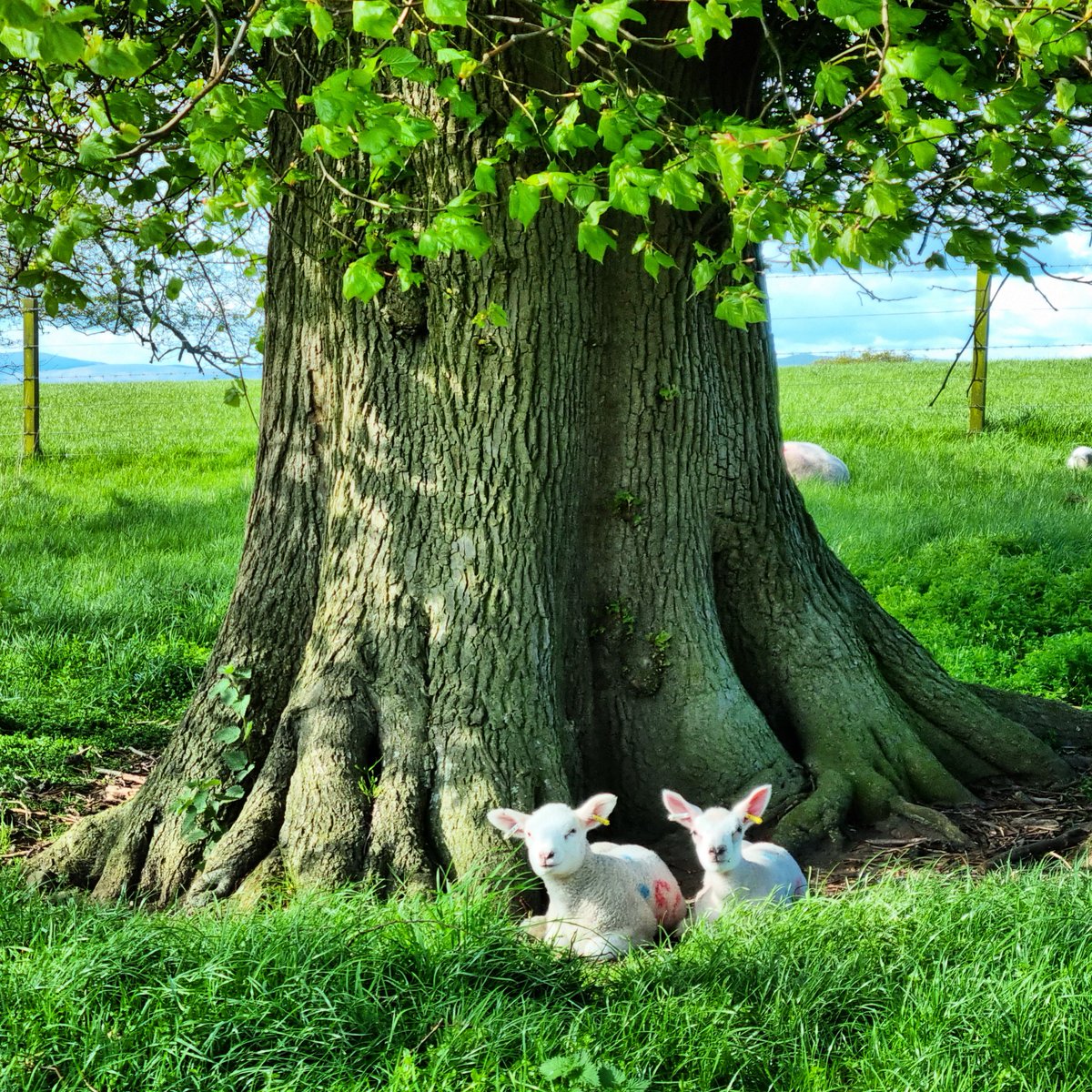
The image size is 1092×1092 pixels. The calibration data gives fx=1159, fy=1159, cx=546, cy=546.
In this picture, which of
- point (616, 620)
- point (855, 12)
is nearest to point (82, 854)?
point (616, 620)

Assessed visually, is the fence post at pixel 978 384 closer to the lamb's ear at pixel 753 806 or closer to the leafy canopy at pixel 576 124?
the leafy canopy at pixel 576 124

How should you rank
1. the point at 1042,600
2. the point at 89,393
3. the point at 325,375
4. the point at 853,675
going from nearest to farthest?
the point at 325,375, the point at 853,675, the point at 1042,600, the point at 89,393

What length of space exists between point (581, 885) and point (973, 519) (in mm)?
7744

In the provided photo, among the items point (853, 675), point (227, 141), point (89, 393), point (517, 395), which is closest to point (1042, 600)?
point (853, 675)

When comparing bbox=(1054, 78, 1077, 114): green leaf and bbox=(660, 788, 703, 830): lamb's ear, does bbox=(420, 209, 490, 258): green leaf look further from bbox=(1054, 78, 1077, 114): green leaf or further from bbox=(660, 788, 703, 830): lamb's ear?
bbox=(660, 788, 703, 830): lamb's ear

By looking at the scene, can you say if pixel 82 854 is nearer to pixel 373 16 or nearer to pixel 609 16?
pixel 373 16

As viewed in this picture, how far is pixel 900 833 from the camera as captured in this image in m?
4.97

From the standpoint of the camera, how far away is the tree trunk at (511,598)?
456 centimetres

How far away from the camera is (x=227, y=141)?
4184mm

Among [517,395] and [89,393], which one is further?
[89,393]

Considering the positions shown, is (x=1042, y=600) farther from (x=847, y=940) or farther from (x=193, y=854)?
(x=193, y=854)

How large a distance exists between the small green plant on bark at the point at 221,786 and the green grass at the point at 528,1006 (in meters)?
1.03

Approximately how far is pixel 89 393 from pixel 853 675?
22584 mm

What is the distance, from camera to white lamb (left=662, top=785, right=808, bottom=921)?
13.4 feet
